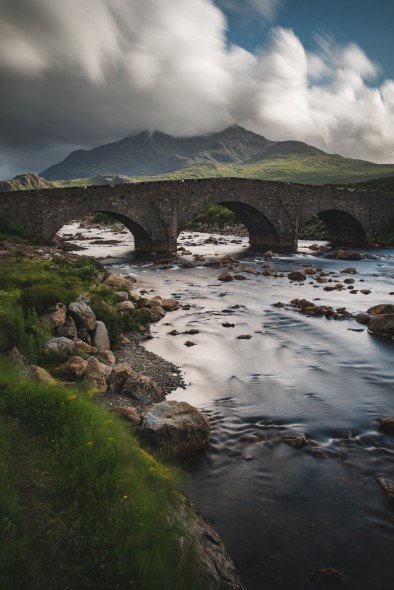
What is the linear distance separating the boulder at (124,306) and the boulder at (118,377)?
5764 millimetres

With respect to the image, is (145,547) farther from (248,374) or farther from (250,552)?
(248,374)

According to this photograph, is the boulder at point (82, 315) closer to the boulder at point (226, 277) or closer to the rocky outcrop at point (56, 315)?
the rocky outcrop at point (56, 315)

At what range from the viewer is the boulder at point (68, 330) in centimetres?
1095

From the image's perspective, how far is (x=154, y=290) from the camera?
21875 millimetres

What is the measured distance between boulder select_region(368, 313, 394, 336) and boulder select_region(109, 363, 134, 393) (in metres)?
9.92

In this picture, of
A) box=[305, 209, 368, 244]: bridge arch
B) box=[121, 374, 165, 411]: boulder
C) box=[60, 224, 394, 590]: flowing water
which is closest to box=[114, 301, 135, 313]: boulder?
box=[60, 224, 394, 590]: flowing water

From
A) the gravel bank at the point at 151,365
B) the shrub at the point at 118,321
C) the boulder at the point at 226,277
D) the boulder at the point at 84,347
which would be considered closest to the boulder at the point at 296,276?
the boulder at the point at 226,277

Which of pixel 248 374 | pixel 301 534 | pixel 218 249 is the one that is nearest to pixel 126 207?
pixel 218 249

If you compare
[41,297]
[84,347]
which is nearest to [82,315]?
[41,297]

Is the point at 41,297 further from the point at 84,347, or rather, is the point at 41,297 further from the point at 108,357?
the point at 108,357

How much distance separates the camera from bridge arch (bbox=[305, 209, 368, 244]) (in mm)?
48744

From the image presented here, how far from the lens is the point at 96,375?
8.80 meters

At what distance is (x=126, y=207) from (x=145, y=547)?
30.9 m

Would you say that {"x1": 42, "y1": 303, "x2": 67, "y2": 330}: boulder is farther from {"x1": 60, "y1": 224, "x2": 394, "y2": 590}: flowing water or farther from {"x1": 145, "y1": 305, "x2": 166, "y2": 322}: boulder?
{"x1": 145, "y1": 305, "x2": 166, "y2": 322}: boulder
